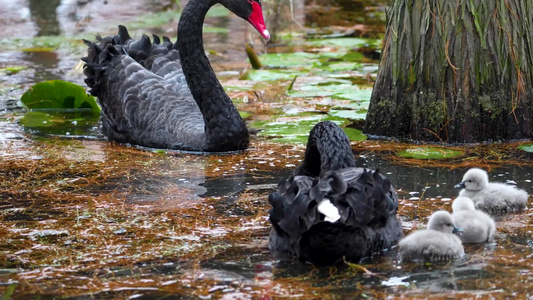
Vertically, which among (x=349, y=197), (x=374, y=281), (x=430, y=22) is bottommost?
(x=374, y=281)

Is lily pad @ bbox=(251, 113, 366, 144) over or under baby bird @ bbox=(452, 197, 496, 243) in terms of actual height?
over

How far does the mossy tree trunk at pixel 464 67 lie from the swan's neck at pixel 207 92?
127 cm

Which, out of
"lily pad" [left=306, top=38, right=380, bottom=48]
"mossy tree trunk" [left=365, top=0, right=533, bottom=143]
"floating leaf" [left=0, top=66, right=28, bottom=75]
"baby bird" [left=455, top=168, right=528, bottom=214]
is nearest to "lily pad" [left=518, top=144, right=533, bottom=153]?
"mossy tree trunk" [left=365, top=0, right=533, bottom=143]

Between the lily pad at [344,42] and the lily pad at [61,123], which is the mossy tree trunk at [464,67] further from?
the lily pad at [344,42]

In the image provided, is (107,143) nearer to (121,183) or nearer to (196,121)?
(196,121)

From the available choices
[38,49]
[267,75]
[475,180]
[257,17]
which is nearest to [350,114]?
[257,17]

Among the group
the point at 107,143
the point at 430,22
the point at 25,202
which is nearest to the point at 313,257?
the point at 25,202

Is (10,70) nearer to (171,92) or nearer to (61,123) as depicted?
(61,123)

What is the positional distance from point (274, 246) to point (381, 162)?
2.08 metres

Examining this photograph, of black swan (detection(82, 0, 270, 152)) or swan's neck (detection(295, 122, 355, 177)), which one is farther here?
black swan (detection(82, 0, 270, 152))

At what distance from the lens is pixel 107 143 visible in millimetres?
7090

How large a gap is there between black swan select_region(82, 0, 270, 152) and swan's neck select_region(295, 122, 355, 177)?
175 centimetres

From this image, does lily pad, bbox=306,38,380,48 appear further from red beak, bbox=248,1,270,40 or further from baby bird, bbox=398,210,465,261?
baby bird, bbox=398,210,465,261

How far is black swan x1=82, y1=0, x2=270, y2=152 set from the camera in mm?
6637
